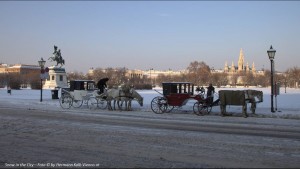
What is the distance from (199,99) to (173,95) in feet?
4.98

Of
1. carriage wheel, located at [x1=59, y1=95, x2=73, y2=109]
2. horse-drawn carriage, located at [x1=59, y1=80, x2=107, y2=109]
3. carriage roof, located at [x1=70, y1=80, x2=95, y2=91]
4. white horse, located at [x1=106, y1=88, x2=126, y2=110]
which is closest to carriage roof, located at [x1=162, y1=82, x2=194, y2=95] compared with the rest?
white horse, located at [x1=106, y1=88, x2=126, y2=110]

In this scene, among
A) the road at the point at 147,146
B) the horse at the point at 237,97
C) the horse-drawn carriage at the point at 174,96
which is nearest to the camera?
the road at the point at 147,146

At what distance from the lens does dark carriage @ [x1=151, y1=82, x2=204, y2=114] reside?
22.0 meters

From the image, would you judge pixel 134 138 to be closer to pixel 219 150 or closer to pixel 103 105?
pixel 219 150

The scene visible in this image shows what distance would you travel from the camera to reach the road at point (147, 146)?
855 centimetres

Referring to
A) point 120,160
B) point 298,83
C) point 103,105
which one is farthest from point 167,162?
point 298,83

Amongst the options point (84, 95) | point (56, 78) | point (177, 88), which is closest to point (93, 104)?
point (84, 95)

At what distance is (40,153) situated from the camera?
9531 mm

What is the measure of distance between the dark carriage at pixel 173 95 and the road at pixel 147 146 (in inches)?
262

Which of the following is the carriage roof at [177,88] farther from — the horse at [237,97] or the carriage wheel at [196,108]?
the horse at [237,97]

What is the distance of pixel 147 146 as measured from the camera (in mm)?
10602

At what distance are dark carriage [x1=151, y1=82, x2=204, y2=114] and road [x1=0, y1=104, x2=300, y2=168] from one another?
6650mm

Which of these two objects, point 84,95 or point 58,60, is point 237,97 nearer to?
point 84,95

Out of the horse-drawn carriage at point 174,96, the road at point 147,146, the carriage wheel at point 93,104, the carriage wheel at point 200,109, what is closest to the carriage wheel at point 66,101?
the carriage wheel at point 93,104
